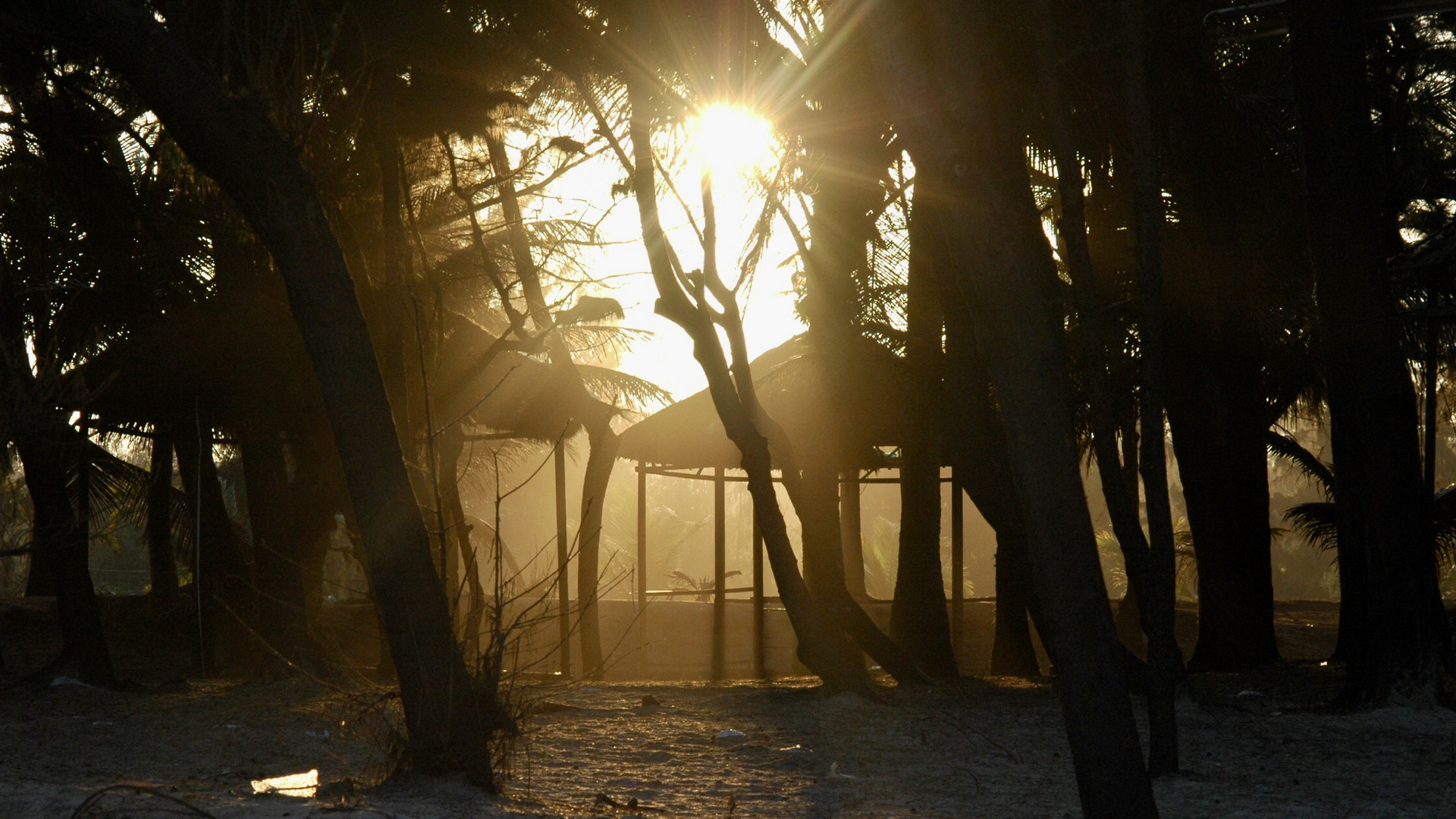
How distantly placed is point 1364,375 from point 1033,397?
189 inches

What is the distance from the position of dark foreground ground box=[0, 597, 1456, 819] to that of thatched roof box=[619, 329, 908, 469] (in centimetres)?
290

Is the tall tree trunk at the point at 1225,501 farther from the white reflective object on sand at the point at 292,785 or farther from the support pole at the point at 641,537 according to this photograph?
the white reflective object on sand at the point at 292,785

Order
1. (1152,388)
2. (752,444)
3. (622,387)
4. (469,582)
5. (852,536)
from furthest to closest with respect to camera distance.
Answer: (852,536), (622,387), (752,444), (469,582), (1152,388)

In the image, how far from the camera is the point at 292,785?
5.67 metres

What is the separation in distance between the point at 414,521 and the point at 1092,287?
3672 mm

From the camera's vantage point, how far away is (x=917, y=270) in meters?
10.7

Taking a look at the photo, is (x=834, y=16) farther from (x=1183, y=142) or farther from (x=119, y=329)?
(x=119, y=329)

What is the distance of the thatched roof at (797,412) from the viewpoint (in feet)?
36.3

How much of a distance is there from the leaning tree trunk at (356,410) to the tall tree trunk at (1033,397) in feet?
8.54

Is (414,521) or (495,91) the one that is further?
(495,91)

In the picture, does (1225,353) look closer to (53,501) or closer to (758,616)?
(758,616)

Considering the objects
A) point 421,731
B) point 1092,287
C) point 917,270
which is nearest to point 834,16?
point 917,270

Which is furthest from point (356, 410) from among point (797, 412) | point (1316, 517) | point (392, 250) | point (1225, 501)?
point (1316, 517)

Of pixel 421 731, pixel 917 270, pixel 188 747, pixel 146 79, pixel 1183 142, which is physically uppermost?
pixel 1183 142
